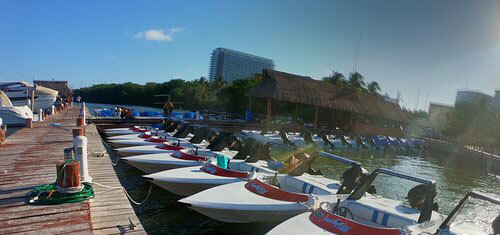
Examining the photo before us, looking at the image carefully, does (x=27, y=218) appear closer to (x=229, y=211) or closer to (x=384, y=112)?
(x=229, y=211)

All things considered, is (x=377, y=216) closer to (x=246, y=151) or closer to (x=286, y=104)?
(x=246, y=151)

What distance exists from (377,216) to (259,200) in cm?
275

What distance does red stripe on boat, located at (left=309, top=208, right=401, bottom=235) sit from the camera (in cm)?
545

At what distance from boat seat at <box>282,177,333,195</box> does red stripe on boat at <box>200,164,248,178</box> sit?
146 centimetres

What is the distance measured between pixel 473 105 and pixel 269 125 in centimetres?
3163

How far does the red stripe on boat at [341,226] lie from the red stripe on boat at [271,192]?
1418 millimetres

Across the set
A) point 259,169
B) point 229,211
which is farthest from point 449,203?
point 229,211

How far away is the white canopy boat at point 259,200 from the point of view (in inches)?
284

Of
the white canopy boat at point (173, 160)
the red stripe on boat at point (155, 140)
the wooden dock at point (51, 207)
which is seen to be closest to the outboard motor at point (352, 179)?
the white canopy boat at point (173, 160)

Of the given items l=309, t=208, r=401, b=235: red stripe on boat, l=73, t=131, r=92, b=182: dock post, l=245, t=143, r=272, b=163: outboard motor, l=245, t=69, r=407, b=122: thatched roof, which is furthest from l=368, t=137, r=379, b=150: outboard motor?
l=73, t=131, r=92, b=182: dock post

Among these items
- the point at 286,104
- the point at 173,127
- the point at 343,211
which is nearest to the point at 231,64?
the point at 286,104

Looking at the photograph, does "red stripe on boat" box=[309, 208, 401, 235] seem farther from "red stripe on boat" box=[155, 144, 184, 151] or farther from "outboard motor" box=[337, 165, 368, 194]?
"red stripe on boat" box=[155, 144, 184, 151]

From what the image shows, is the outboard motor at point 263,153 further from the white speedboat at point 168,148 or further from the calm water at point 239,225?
the calm water at point 239,225

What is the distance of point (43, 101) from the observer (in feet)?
107
